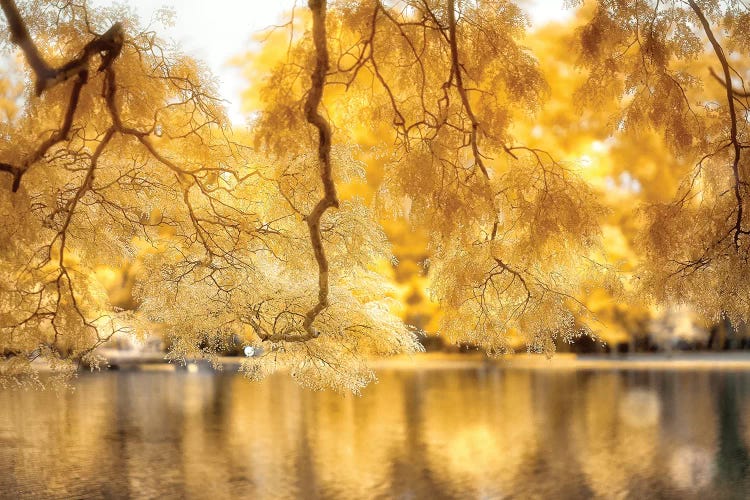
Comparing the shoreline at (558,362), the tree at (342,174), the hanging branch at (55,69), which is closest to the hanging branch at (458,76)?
the tree at (342,174)

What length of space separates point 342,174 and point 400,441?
227 inches

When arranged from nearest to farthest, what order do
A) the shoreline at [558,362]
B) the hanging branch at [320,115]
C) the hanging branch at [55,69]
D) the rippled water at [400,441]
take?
the hanging branch at [320,115], the hanging branch at [55,69], the rippled water at [400,441], the shoreline at [558,362]

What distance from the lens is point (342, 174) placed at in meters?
7.32

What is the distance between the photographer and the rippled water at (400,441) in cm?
980

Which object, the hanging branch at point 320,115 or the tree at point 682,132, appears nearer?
the hanging branch at point 320,115

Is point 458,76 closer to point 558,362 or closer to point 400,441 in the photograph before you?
point 400,441

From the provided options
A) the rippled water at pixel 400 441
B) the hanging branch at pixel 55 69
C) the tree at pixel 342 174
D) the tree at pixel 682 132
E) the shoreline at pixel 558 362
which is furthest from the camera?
the shoreline at pixel 558 362

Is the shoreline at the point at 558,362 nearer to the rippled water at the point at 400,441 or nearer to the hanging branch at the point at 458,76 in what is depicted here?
the rippled water at the point at 400,441

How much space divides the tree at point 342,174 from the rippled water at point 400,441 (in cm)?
150

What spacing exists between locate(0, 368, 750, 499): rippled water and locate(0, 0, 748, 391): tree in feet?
4.92

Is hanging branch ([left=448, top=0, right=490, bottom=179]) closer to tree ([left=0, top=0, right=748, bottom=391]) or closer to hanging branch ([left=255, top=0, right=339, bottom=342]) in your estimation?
tree ([left=0, top=0, right=748, bottom=391])

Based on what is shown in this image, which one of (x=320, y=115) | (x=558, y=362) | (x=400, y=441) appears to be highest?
(x=320, y=115)

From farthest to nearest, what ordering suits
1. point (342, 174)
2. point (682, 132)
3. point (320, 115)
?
point (342, 174), point (682, 132), point (320, 115)

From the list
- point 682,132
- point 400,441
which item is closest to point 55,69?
point 682,132
